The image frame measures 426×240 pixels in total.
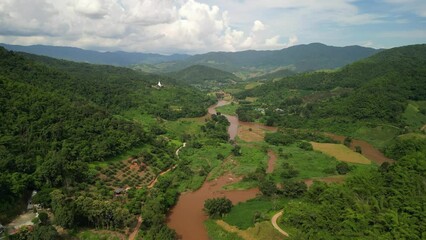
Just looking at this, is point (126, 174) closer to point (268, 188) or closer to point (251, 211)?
point (251, 211)

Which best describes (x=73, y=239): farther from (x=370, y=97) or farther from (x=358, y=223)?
(x=370, y=97)

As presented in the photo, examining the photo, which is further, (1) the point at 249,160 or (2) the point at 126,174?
(1) the point at 249,160

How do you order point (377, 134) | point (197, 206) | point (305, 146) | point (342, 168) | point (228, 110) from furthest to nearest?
point (228, 110)
point (377, 134)
point (305, 146)
point (342, 168)
point (197, 206)

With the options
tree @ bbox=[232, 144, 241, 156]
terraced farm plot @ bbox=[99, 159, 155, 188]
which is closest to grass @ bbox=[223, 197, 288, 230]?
terraced farm plot @ bbox=[99, 159, 155, 188]

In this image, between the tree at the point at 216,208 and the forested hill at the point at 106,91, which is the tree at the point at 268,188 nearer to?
the tree at the point at 216,208

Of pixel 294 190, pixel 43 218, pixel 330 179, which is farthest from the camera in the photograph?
pixel 330 179

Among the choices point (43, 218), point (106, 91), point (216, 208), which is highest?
point (106, 91)

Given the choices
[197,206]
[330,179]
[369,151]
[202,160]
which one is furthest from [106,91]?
[369,151]

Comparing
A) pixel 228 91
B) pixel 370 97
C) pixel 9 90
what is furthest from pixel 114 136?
pixel 228 91

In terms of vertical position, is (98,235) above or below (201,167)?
above
